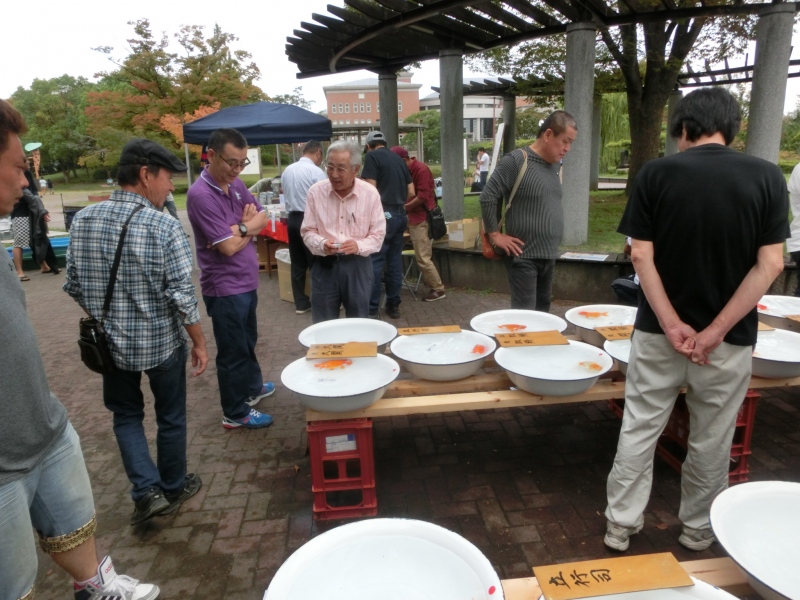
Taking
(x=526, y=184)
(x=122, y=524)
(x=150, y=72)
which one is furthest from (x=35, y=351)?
(x=150, y=72)

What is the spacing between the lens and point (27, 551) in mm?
1454

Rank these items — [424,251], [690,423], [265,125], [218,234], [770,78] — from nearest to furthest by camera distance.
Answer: [690,423] < [218,234] < [770,78] < [424,251] < [265,125]

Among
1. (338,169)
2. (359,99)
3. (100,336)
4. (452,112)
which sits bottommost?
(100,336)

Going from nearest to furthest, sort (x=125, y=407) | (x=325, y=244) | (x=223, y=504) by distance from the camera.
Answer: (x=125, y=407) → (x=223, y=504) → (x=325, y=244)

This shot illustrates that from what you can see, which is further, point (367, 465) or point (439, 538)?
point (367, 465)

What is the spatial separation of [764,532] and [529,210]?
2459mm

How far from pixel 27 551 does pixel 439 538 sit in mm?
1134

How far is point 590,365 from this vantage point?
102 inches

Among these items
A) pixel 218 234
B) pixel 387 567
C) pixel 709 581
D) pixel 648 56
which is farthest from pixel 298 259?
pixel 648 56

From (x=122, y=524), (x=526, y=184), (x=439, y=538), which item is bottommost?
(x=122, y=524)

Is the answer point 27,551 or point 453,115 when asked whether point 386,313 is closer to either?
point 453,115

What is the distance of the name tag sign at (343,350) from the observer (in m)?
2.66

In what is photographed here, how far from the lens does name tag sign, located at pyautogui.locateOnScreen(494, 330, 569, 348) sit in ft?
9.02

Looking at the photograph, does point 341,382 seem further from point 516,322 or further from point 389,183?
point 389,183
